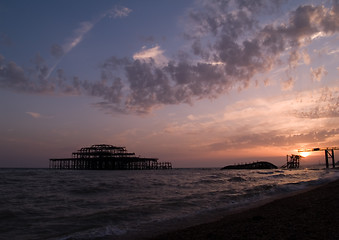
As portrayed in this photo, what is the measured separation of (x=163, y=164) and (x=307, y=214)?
359 ft

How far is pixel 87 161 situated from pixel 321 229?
8975 centimetres

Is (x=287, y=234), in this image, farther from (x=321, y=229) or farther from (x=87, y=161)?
(x=87, y=161)

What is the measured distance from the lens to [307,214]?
25.9 feet

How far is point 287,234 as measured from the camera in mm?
5688

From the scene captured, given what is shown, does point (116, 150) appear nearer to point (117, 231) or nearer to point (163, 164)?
point (163, 164)

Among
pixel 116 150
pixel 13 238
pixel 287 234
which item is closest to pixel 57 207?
pixel 13 238

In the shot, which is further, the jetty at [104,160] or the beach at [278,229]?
the jetty at [104,160]

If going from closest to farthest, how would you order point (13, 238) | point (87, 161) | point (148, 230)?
point (13, 238)
point (148, 230)
point (87, 161)

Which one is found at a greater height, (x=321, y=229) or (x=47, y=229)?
(x=321, y=229)

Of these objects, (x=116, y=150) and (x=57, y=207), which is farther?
(x=116, y=150)

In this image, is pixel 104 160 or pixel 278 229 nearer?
pixel 278 229

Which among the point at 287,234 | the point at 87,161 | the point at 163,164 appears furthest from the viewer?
the point at 163,164

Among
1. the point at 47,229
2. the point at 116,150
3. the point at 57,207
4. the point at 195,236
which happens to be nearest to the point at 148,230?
the point at 195,236

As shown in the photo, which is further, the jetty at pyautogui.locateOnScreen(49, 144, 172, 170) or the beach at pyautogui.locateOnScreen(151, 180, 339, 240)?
the jetty at pyautogui.locateOnScreen(49, 144, 172, 170)
